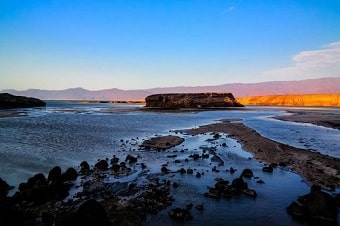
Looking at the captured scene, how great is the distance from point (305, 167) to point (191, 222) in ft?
44.7

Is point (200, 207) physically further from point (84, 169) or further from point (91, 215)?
point (84, 169)

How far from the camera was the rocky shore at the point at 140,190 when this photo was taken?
45.1ft

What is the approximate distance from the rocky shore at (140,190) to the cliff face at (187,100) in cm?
13506

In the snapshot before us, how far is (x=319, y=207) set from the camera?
1448 centimetres

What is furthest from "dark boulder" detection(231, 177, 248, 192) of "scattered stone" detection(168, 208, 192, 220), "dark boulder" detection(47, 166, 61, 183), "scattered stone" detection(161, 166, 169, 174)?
"dark boulder" detection(47, 166, 61, 183)

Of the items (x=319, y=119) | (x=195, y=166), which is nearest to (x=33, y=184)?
(x=195, y=166)

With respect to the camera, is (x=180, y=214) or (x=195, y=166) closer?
(x=180, y=214)

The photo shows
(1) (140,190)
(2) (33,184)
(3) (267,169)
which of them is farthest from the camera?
(3) (267,169)

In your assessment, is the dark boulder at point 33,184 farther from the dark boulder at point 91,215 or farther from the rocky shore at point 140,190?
the dark boulder at point 91,215

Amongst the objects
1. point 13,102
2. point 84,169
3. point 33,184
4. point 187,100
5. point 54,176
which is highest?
point 187,100

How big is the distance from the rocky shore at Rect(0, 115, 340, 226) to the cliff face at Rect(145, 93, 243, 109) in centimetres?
13506

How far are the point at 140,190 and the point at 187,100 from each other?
14728 centimetres

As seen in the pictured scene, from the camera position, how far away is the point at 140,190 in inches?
724

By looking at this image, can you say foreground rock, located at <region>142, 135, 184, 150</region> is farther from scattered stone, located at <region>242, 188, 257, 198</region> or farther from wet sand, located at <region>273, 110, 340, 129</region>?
wet sand, located at <region>273, 110, 340, 129</region>
